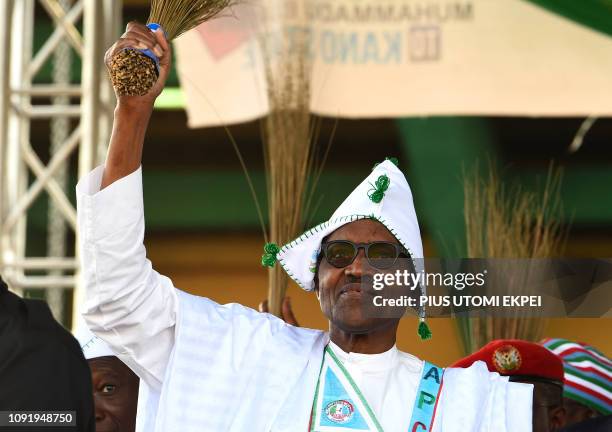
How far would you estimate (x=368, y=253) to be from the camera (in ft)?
10.5

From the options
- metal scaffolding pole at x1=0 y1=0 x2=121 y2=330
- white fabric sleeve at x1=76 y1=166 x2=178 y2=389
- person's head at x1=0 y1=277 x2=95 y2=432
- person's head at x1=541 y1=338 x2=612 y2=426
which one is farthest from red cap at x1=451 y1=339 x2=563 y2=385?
metal scaffolding pole at x1=0 y1=0 x2=121 y2=330

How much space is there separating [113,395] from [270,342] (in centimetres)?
85

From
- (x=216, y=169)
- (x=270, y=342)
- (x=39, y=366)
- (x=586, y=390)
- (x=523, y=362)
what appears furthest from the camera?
(x=216, y=169)

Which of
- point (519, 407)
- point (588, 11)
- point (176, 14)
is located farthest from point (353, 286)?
point (588, 11)

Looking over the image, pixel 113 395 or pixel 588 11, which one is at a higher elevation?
pixel 588 11

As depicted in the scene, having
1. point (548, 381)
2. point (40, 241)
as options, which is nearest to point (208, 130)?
point (40, 241)

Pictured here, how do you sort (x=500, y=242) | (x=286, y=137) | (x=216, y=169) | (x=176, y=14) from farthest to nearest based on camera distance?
(x=216, y=169), (x=500, y=242), (x=286, y=137), (x=176, y=14)

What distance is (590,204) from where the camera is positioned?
7.95 meters

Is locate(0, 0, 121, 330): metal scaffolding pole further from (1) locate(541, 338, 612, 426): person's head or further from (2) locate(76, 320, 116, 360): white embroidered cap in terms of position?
(1) locate(541, 338, 612, 426): person's head

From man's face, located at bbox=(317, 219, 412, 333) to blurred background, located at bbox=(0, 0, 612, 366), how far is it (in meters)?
2.25

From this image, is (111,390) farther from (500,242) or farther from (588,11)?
(588,11)

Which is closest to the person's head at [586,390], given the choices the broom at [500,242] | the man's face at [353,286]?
the broom at [500,242]

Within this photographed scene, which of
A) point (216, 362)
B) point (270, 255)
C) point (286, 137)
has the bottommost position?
point (216, 362)

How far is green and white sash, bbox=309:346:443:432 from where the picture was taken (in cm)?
310
